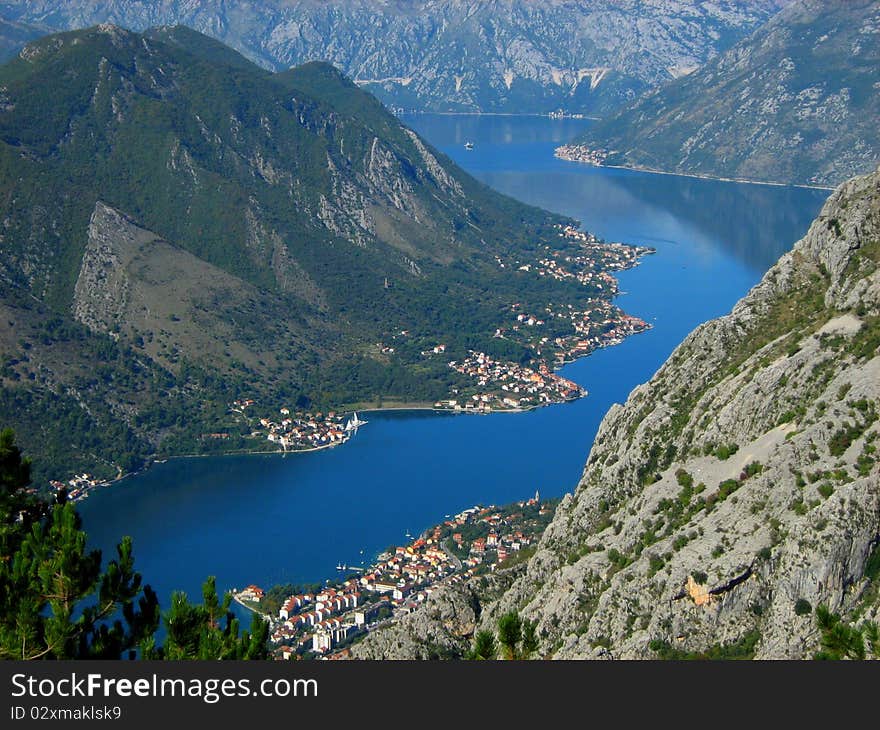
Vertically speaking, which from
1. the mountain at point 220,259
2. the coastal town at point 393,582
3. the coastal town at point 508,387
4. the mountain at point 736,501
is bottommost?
the mountain at point 736,501

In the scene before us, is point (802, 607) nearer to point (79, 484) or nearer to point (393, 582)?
point (393, 582)

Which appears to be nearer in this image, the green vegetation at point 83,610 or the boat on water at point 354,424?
the green vegetation at point 83,610

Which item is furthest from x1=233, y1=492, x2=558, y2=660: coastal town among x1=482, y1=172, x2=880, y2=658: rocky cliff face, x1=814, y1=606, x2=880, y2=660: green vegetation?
x1=814, y1=606, x2=880, y2=660: green vegetation

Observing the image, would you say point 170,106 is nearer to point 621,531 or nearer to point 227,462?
point 227,462

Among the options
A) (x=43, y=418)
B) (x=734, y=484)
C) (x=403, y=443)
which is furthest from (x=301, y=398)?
(x=734, y=484)

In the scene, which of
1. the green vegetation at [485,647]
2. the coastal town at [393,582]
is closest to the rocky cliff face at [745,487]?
the green vegetation at [485,647]

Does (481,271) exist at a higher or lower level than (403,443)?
higher

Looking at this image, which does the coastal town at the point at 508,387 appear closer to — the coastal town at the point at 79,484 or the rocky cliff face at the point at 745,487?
the coastal town at the point at 79,484

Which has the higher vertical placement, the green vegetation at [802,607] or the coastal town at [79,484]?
the coastal town at [79,484]
